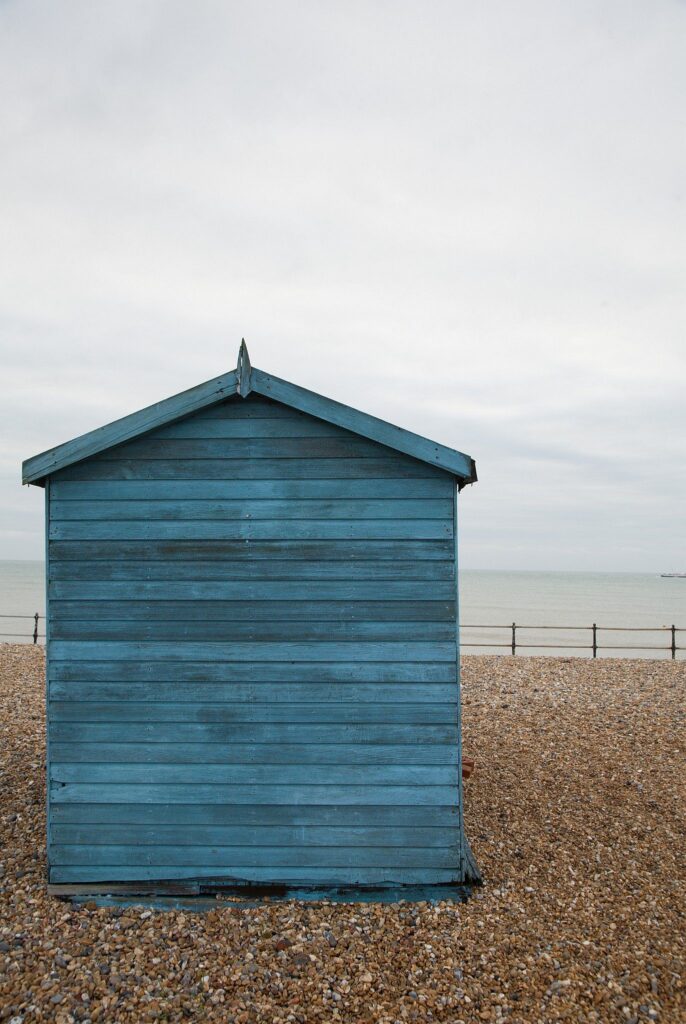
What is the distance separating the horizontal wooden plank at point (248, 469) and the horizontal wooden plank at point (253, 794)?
7.92 feet

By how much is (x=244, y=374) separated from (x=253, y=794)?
129 inches

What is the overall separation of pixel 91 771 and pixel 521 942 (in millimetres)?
3418

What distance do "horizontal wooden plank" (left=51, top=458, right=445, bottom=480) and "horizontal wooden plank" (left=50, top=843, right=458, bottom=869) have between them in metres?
2.90

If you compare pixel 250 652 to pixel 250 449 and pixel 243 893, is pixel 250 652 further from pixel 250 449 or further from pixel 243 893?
pixel 243 893

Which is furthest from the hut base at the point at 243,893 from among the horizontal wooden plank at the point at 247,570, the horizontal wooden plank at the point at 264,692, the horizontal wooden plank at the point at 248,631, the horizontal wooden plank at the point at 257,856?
the horizontal wooden plank at the point at 247,570

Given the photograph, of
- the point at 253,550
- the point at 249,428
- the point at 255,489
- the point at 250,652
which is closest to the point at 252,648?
the point at 250,652

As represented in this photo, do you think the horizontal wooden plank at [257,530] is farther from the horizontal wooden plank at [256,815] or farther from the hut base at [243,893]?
the hut base at [243,893]

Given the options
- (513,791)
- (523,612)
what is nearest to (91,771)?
(513,791)

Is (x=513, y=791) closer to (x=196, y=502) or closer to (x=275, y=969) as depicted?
(x=275, y=969)

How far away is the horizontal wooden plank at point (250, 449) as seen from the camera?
19.0ft

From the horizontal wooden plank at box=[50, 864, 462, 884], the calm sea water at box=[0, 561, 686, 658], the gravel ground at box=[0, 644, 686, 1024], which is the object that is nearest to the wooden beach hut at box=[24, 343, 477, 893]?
the horizontal wooden plank at box=[50, 864, 462, 884]

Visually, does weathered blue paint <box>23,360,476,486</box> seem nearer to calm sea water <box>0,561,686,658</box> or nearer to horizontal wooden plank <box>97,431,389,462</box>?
horizontal wooden plank <box>97,431,389,462</box>

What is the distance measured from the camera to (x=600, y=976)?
4684mm

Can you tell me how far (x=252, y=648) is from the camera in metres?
5.72
